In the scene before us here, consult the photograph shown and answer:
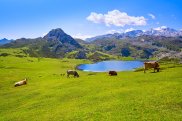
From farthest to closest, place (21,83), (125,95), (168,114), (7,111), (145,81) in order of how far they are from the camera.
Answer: (21,83) < (145,81) < (7,111) < (125,95) < (168,114)

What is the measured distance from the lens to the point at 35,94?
45.0m

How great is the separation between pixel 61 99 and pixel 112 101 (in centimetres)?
942

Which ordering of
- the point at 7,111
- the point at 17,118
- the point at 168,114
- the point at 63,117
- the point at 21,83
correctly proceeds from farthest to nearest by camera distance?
the point at 21,83 → the point at 7,111 → the point at 17,118 → the point at 63,117 → the point at 168,114

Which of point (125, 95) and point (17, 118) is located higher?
point (125, 95)

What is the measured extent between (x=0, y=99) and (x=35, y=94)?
620cm

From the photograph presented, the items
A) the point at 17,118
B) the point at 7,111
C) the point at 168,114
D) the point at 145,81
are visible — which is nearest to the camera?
the point at 168,114

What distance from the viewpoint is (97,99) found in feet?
112

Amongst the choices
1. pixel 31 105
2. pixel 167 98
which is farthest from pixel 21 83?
pixel 167 98

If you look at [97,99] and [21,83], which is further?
[21,83]

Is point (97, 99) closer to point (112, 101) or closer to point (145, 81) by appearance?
point (112, 101)

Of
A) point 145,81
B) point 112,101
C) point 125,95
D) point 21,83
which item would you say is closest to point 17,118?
point 112,101

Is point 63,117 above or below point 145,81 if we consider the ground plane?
below

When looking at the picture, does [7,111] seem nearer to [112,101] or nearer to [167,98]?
[112,101]

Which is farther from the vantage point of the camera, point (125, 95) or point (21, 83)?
point (21, 83)
